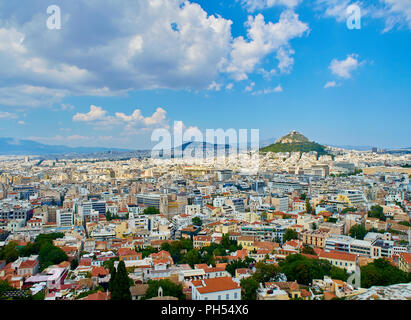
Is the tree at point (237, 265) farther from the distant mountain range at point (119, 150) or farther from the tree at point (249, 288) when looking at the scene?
the distant mountain range at point (119, 150)

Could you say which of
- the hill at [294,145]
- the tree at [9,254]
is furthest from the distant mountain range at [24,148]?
the hill at [294,145]

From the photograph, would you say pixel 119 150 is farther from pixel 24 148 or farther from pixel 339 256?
pixel 339 256

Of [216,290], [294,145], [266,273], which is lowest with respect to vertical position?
[266,273]

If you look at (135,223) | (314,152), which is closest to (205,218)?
(135,223)

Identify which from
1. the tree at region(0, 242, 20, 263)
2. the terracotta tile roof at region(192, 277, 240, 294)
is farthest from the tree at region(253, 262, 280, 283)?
the tree at region(0, 242, 20, 263)

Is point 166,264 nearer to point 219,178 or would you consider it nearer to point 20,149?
point 219,178

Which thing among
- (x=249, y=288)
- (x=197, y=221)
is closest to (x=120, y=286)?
(x=249, y=288)
